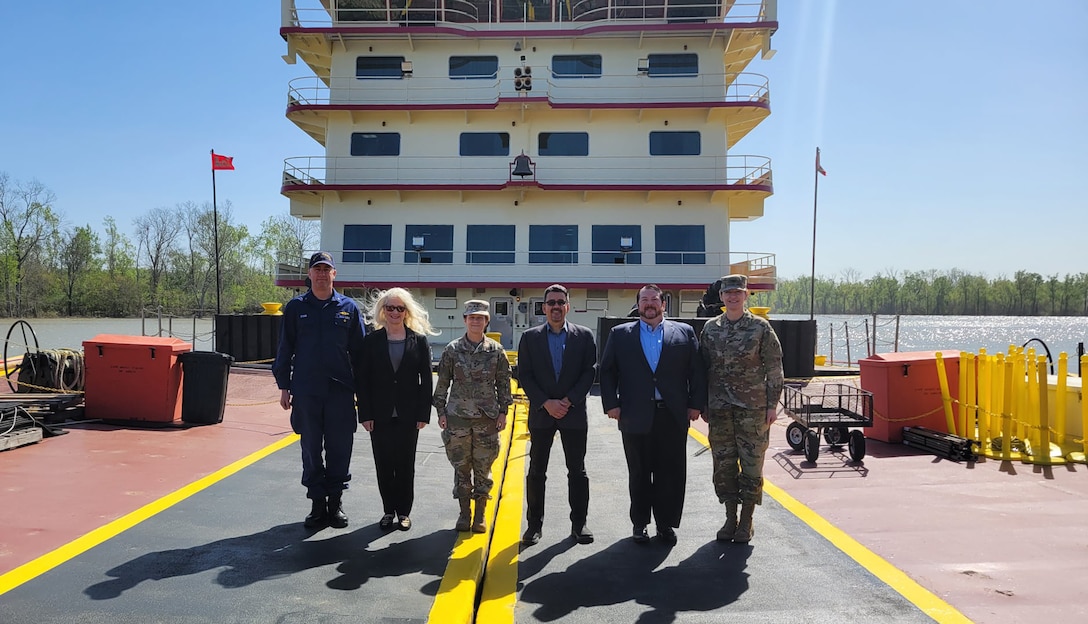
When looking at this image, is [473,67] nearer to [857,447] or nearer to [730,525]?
[857,447]

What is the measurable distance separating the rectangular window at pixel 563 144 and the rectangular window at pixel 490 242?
10.2 ft

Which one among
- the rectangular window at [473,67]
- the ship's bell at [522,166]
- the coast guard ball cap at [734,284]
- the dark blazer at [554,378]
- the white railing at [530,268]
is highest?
the rectangular window at [473,67]

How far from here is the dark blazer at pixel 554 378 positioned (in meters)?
4.95

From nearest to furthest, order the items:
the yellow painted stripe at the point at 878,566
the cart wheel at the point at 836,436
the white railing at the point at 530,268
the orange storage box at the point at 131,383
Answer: the yellow painted stripe at the point at 878,566 → the cart wheel at the point at 836,436 → the orange storage box at the point at 131,383 → the white railing at the point at 530,268

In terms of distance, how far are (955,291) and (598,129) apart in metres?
126

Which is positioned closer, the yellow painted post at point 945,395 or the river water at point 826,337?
the yellow painted post at point 945,395

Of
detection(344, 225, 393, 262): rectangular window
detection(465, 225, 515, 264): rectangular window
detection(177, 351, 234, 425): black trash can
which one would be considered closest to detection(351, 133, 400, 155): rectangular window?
detection(344, 225, 393, 262): rectangular window

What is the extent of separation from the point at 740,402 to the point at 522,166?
1897 centimetres

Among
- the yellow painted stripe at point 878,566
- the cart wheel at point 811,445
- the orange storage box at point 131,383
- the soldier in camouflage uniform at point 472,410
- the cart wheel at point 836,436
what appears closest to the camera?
the yellow painted stripe at point 878,566

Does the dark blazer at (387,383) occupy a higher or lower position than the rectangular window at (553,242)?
lower

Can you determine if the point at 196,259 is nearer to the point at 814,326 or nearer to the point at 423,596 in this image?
the point at 814,326

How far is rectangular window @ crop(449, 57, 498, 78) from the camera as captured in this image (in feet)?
78.1

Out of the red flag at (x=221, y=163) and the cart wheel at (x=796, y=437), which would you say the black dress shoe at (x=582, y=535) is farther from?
the red flag at (x=221, y=163)

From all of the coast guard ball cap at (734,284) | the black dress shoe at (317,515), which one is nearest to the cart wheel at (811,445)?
the coast guard ball cap at (734,284)
